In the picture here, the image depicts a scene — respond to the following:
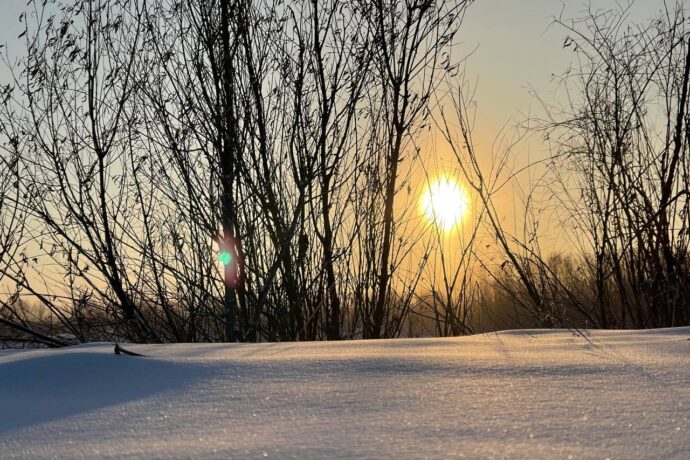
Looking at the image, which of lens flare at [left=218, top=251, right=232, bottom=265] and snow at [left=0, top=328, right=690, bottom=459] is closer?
snow at [left=0, top=328, right=690, bottom=459]

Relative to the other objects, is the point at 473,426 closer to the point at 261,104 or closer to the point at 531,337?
the point at 531,337

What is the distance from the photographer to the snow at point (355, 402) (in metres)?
0.84

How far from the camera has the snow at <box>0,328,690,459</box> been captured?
840 mm

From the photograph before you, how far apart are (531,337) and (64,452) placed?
4.15ft

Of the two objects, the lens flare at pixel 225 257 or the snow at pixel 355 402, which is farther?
the lens flare at pixel 225 257

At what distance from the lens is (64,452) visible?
86cm

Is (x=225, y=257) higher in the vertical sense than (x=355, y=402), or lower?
higher

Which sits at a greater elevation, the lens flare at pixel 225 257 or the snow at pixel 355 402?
the lens flare at pixel 225 257

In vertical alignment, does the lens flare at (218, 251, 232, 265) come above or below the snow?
above

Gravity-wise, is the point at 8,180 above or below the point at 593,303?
above

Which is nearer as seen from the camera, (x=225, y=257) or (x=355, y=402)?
(x=355, y=402)

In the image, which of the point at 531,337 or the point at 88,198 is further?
the point at 88,198

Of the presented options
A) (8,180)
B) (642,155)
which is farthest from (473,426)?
(8,180)

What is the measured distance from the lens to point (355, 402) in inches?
41.2
